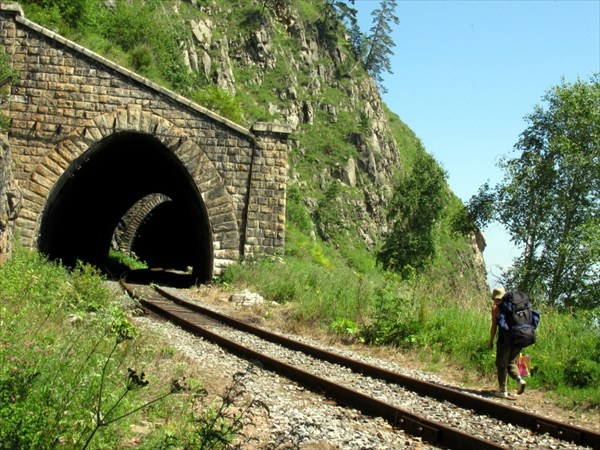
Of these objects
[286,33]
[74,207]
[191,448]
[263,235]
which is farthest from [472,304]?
[286,33]

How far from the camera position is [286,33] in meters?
84.9

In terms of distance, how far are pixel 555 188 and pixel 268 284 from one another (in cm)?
1794

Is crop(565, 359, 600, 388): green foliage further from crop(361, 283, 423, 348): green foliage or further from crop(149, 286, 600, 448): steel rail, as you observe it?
crop(361, 283, 423, 348): green foliage

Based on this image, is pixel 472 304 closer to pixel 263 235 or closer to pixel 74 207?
pixel 263 235

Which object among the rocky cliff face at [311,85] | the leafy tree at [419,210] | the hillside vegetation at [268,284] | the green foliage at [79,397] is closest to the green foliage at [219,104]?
the hillside vegetation at [268,284]

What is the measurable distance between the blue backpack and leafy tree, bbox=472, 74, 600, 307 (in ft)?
65.7

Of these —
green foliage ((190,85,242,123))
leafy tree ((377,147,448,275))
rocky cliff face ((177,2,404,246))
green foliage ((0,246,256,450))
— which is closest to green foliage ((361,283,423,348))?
green foliage ((0,246,256,450))

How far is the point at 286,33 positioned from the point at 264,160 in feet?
227

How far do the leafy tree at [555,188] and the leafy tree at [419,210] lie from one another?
2050cm

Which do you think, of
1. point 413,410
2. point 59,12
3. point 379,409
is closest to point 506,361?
point 413,410

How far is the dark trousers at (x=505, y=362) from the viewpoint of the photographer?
26.2ft

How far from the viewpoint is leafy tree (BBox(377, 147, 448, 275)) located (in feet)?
169

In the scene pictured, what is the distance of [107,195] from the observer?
26938 mm

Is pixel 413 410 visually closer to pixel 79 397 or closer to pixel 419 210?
pixel 79 397
